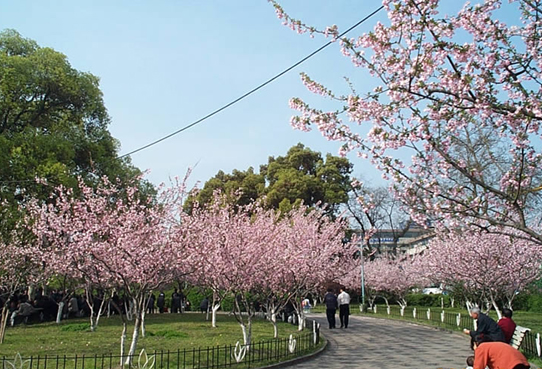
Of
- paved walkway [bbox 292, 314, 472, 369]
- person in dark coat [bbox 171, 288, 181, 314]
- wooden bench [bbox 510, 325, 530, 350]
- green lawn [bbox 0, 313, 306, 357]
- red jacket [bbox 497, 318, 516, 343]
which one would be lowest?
paved walkway [bbox 292, 314, 472, 369]

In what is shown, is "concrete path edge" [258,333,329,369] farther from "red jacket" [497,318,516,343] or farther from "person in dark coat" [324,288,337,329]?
"person in dark coat" [324,288,337,329]

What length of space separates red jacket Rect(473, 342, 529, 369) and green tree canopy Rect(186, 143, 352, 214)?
3257cm

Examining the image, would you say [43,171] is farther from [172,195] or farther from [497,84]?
[497,84]

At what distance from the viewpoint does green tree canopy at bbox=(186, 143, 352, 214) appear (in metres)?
43.3

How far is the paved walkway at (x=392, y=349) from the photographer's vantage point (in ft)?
44.7

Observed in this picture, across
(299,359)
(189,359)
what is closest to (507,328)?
(299,359)

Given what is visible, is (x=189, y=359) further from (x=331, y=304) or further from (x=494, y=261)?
(x=494, y=261)

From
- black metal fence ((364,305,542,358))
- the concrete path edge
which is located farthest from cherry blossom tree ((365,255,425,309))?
the concrete path edge

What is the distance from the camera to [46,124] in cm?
2750

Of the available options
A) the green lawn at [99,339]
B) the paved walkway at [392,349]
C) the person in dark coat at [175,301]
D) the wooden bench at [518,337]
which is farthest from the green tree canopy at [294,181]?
the wooden bench at [518,337]

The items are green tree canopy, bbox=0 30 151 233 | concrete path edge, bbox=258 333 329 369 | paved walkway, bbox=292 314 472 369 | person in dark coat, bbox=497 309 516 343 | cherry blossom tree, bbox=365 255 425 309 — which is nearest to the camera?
person in dark coat, bbox=497 309 516 343

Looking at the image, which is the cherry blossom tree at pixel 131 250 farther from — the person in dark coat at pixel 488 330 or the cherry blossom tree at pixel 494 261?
the cherry blossom tree at pixel 494 261

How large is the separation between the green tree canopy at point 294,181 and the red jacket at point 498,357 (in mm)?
32572

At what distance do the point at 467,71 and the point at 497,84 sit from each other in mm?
521
